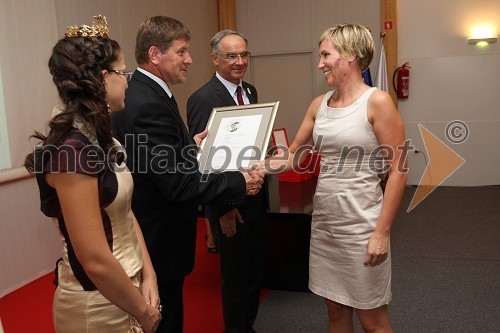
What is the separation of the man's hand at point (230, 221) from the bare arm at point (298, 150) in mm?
338

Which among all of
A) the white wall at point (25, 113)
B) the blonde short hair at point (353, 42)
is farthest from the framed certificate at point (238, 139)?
the white wall at point (25, 113)

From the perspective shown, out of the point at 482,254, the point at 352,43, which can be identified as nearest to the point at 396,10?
the point at 482,254

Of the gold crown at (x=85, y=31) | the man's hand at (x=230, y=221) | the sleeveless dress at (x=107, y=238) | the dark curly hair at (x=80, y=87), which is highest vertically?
the gold crown at (x=85, y=31)

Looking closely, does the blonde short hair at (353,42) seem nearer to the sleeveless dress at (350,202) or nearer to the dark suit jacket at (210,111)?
the sleeveless dress at (350,202)

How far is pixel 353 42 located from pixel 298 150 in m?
0.64

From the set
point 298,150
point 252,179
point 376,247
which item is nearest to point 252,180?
point 252,179

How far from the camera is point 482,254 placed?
4285mm

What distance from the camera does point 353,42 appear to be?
1.98 m

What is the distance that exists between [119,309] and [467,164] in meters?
7.00

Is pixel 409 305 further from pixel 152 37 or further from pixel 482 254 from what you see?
pixel 152 37

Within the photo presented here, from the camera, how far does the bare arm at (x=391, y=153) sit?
1896mm

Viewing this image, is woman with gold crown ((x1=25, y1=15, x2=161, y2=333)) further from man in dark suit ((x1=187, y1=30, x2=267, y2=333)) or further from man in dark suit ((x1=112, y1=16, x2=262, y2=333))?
man in dark suit ((x1=187, y1=30, x2=267, y2=333))

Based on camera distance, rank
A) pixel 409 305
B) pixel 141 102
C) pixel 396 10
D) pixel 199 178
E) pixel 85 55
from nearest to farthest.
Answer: pixel 85 55, pixel 141 102, pixel 199 178, pixel 409 305, pixel 396 10

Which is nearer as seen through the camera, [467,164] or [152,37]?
[152,37]
